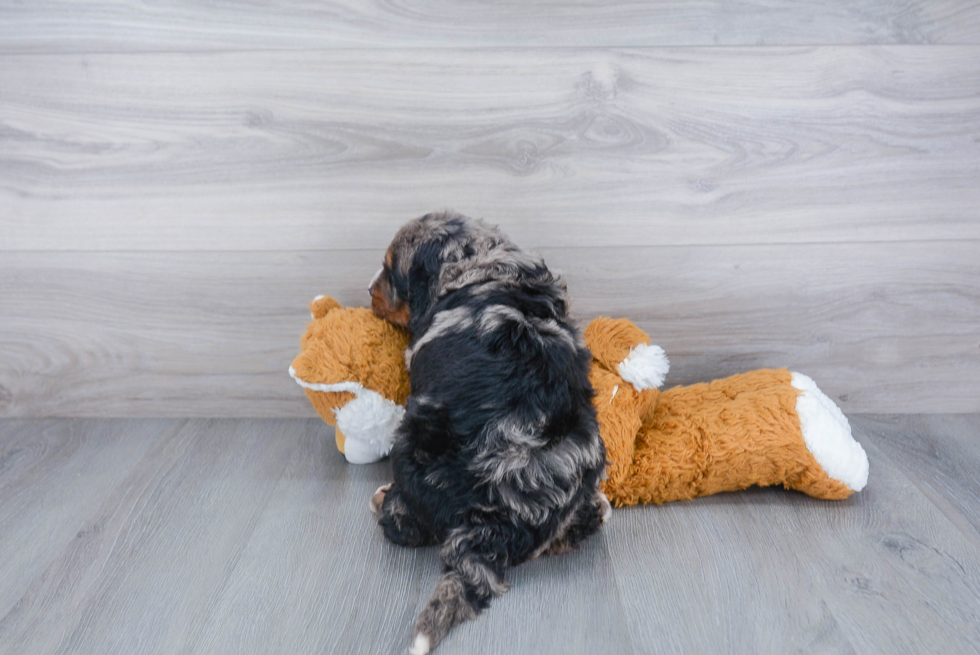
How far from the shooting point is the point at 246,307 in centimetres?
204

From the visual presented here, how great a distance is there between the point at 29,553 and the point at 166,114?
1.19m

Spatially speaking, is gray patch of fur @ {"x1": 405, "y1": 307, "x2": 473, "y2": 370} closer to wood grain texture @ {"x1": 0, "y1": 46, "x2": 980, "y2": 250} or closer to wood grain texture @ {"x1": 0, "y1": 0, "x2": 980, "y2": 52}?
wood grain texture @ {"x1": 0, "y1": 46, "x2": 980, "y2": 250}

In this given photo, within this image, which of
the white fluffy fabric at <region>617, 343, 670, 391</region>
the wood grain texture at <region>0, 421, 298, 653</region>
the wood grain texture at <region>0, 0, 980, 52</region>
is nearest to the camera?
the wood grain texture at <region>0, 421, 298, 653</region>

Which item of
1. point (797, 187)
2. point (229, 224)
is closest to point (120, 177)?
point (229, 224)

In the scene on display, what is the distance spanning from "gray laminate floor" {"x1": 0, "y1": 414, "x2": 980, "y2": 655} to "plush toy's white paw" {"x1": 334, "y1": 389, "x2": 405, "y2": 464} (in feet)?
0.36

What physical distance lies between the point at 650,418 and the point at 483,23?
1171mm

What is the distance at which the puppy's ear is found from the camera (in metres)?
1.51

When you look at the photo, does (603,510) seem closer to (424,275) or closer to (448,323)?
(448,323)

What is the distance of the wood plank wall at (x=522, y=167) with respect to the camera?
1.85m

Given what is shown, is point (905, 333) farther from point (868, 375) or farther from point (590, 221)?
point (590, 221)

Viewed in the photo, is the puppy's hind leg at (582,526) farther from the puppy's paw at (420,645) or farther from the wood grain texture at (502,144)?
the wood grain texture at (502,144)

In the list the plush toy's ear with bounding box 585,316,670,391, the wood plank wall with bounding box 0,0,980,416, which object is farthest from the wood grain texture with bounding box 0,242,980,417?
the plush toy's ear with bounding box 585,316,670,391

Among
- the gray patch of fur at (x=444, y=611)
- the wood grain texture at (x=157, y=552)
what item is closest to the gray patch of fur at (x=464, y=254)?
the gray patch of fur at (x=444, y=611)

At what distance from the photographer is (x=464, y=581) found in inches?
49.6
